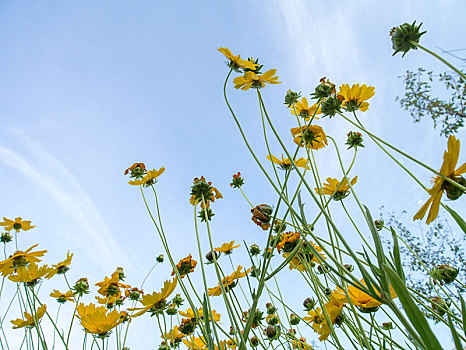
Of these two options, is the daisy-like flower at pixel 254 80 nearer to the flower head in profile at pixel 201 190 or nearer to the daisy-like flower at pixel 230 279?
the flower head in profile at pixel 201 190

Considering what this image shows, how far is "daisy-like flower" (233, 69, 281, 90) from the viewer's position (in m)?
0.99

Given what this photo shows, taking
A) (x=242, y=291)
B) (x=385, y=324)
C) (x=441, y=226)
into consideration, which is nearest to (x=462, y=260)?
(x=441, y=226)

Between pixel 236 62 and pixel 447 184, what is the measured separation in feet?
2.42

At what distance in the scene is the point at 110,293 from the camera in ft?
5.44

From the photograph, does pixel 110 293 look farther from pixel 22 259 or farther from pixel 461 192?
pixel 461 192

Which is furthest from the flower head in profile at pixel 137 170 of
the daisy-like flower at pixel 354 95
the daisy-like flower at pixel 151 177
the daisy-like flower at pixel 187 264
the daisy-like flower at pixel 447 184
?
the daisy-like flower at pixel 447 184

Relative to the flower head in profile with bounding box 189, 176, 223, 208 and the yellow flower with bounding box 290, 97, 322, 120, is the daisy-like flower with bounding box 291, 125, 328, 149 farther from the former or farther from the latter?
the flower head in profile with bounding box 189, 176, 223, 208

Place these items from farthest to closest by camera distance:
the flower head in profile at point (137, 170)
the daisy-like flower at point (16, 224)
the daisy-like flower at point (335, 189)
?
the daisy-like flower at point (16, 224) → the flower head in profile at point (137, 170) → the daisy-like flower at point (335, 189)

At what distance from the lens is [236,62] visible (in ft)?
3.35

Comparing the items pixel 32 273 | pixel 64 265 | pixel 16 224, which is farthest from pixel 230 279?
pixel 16 224

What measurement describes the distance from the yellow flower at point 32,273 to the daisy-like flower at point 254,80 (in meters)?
1.19

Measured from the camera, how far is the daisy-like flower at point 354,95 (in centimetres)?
108

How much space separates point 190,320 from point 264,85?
1235 mm

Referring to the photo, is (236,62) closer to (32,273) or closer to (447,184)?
(447,184)
